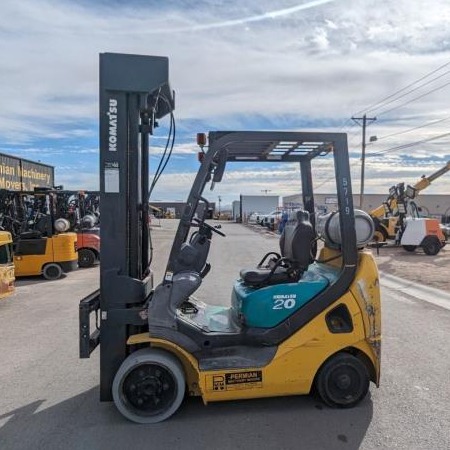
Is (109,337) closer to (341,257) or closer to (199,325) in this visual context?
(199,325)

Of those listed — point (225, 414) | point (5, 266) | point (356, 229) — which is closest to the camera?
point (225, 414)

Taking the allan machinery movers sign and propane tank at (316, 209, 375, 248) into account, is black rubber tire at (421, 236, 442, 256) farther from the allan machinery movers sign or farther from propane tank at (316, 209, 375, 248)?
the allan machinery movers sign

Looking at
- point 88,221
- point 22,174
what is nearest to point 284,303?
point 88,221

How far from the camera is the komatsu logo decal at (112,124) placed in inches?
172

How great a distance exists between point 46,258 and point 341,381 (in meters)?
11.1

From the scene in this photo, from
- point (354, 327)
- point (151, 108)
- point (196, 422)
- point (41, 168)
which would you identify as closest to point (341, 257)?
point (354, 327)

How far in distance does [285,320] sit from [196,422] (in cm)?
115

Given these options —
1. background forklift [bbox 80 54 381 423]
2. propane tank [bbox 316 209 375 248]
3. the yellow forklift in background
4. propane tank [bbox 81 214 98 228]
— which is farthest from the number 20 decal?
the yellow forklift in background

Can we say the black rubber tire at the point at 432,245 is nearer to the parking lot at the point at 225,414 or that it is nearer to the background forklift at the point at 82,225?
the background forklift at the point at 82,225

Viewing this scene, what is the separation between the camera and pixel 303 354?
14.2 feet

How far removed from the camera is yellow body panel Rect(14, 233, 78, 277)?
13.6 m

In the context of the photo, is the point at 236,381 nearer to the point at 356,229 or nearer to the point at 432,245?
the point at 356,229

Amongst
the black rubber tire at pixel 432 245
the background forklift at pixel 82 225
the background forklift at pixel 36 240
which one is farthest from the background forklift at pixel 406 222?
the background forklift at pixel 36 240

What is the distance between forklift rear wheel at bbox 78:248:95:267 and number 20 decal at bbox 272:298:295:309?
516 inches
